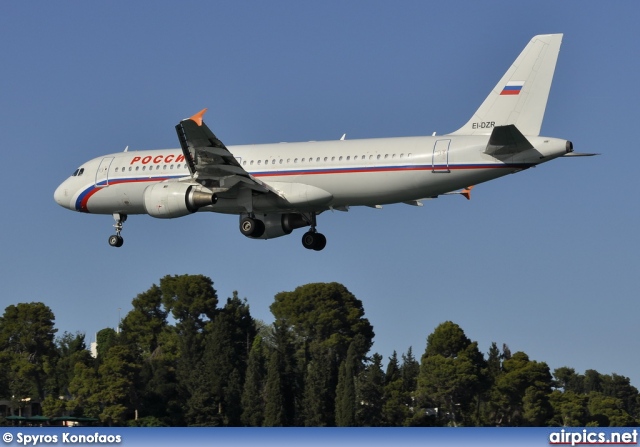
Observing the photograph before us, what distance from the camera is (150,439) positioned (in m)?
A: 43.5

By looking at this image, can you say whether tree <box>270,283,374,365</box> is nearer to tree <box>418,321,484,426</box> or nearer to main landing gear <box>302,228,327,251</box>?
tree <box>418,321,484,426</box>

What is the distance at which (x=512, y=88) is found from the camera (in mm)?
52812

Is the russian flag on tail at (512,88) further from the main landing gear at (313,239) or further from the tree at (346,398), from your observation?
the tree at (346,398)

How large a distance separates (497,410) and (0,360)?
3181 centimetres

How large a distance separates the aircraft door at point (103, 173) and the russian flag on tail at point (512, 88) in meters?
17.4

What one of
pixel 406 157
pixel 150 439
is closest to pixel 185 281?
pixel 406 157

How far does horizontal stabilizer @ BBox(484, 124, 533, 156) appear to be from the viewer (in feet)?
160

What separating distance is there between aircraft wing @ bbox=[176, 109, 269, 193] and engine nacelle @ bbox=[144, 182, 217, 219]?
0.61m

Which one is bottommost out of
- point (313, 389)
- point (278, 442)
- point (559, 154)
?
point (278, 442)

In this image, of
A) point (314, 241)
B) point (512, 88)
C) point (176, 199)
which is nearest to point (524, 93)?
point (512, 88)

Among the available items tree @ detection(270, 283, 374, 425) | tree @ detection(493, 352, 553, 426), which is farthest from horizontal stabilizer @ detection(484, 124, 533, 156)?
tree @ detection(270, 283, 374, 425)

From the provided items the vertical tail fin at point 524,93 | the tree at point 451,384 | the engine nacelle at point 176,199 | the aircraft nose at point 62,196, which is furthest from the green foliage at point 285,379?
the vertical tail fin at point 524,93

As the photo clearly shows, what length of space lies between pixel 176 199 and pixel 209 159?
6.81 ft

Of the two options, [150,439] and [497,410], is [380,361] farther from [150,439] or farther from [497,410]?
[150,439]
